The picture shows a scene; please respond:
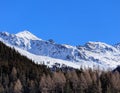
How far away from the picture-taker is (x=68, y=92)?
199 meters

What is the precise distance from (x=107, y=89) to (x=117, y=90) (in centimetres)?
663

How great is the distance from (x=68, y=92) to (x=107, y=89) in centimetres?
1487

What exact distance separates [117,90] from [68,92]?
18076 mm

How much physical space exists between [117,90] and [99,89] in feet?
24.2

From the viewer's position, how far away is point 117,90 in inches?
7849

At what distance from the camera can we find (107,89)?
7648 inches

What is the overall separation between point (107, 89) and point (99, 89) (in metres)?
3.60

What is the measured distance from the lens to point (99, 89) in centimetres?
19662
